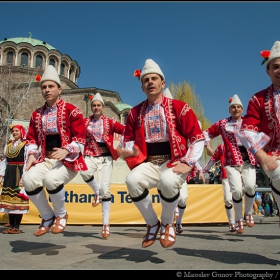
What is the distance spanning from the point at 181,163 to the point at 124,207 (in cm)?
601

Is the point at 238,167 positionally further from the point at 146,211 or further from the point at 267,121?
the point at 146,211

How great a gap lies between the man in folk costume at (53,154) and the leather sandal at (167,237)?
1.35 meters

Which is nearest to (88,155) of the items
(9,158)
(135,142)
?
(9,158)

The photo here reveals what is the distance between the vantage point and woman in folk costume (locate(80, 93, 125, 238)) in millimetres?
6082

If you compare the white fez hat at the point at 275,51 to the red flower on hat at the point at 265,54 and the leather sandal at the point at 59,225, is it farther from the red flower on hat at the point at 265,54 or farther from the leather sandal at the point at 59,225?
the leather sandal at the point at 59,225

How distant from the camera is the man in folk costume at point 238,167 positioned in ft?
18.6

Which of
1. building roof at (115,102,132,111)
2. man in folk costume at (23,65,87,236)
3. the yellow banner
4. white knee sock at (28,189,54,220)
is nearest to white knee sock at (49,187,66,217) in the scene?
man in folk costume at (23,65,87,236)

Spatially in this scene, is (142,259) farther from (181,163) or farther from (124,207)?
(124,207)

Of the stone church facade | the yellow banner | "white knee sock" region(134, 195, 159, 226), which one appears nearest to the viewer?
"white knee sock" region(134, 195, 159, 226)

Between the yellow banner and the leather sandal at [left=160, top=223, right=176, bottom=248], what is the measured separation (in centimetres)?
562

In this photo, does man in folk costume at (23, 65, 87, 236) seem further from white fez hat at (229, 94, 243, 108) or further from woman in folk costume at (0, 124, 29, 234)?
white fez hat at (229, 94, 243, 108)

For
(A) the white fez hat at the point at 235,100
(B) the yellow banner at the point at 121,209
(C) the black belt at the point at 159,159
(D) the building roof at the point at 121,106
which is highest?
(D) the building roof at the point at 121,106

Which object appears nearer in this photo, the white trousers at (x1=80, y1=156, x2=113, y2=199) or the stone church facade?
the white trousers at (x1=80, y1=156, x2=113, y2=199)

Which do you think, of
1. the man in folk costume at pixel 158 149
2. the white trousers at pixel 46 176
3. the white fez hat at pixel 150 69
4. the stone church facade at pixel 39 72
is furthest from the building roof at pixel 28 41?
the man in folk costume at pixel 158 149
